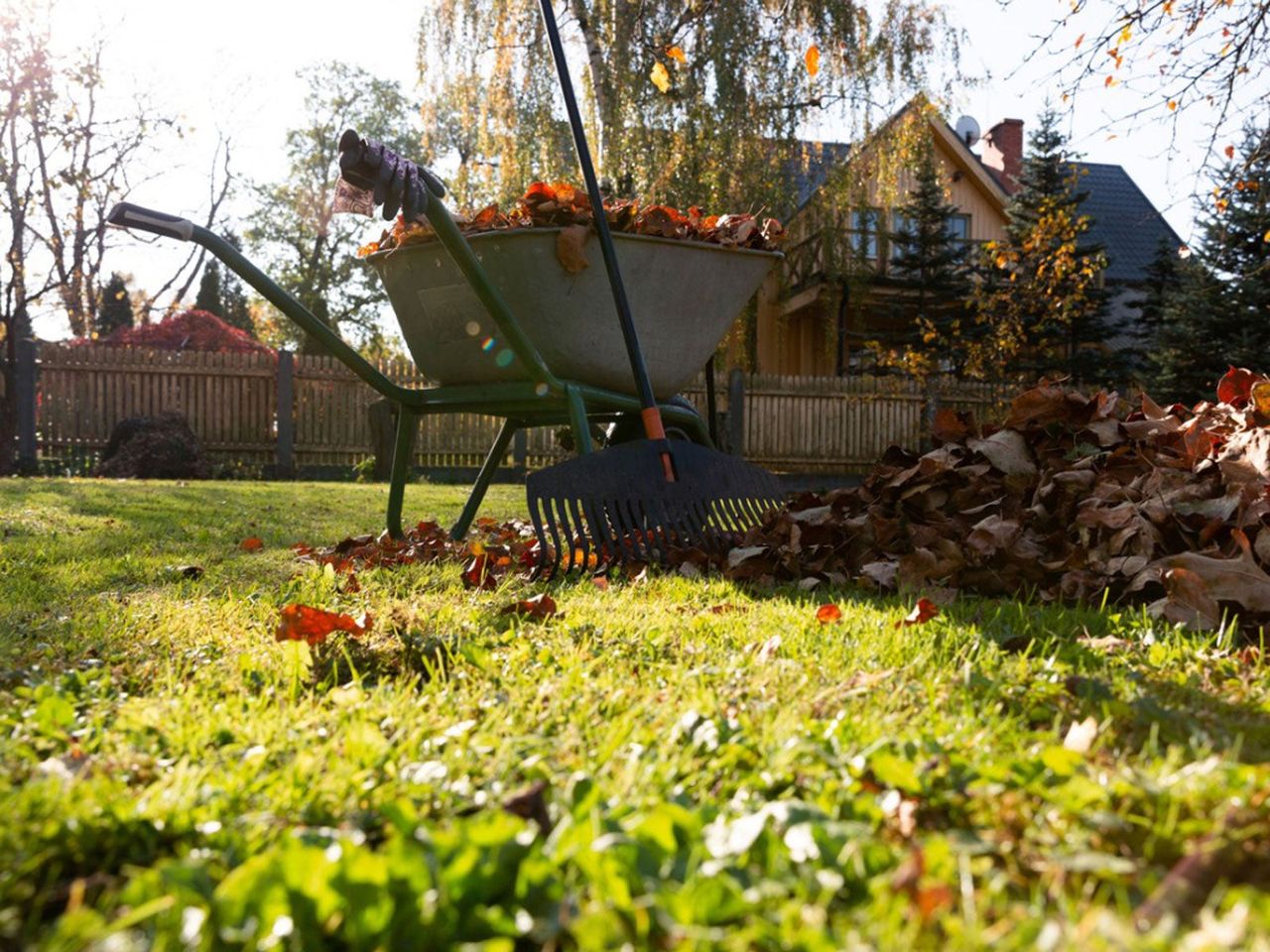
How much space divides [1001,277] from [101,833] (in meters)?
19.7

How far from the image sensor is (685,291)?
3.92m

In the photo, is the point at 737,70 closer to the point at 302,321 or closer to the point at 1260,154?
the point at 1260,154

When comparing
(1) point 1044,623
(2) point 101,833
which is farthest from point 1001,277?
(2) point 101,833

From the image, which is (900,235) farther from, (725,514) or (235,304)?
(235,304)

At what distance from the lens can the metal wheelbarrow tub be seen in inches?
143

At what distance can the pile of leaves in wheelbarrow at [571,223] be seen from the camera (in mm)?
3551

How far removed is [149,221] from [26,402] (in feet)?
36.9

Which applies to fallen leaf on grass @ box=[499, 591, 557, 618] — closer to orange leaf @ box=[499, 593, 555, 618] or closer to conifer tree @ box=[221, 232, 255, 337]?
orange leaf @ box=[499, 593, 555, 618]

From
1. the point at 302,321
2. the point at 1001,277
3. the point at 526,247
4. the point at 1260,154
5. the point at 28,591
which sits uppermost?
the point at 1001,277

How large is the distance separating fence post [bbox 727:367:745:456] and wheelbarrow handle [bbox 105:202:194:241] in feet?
37.6

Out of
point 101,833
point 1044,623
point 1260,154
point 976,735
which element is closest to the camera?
point 101,833

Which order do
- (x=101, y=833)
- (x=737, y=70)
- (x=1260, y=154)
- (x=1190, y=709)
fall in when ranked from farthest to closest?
(x=737, y=70) < (x=1260, y=154) < (x=1190, y=709) < (x=101, y=833)

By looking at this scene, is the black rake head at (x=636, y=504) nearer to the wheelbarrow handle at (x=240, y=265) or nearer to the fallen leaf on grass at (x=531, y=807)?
the wheelbarrow handle at (x=240, y=265)

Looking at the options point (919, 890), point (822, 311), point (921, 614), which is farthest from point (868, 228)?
point (919, 890)
